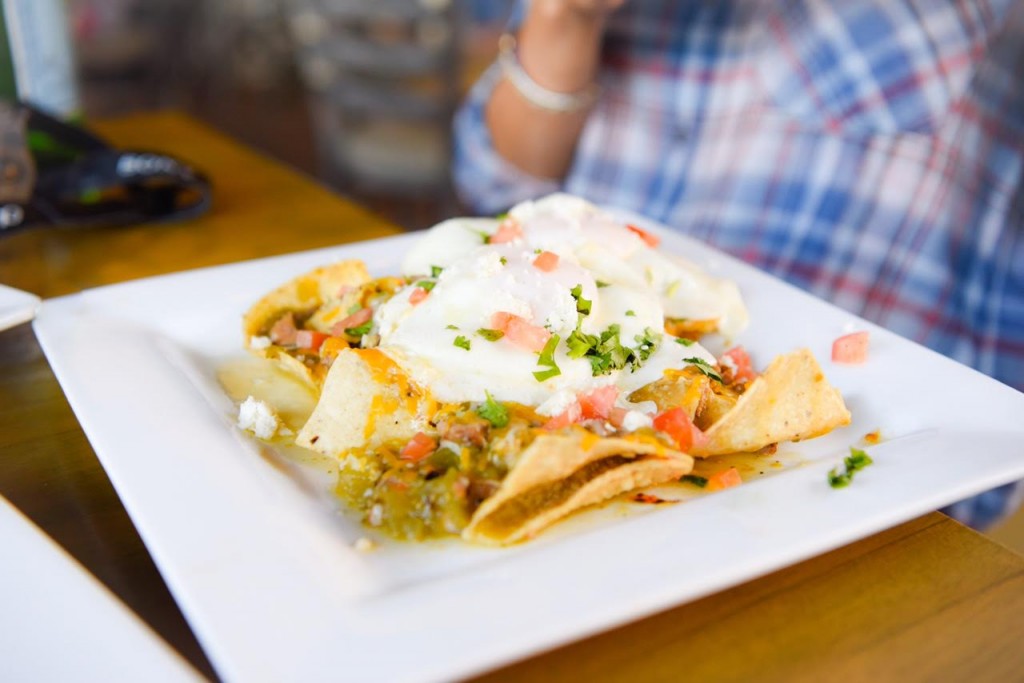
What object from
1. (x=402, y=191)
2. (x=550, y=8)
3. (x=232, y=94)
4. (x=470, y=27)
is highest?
(x=550, y=8)

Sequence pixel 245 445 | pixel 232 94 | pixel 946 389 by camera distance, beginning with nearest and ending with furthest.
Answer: pixel 245 445 < pixel 946 389 < pixel 232 94

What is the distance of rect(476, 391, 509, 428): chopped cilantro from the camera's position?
3.60ft

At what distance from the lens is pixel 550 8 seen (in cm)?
223

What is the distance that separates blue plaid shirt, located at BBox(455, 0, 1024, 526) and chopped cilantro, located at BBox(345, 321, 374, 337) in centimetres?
119

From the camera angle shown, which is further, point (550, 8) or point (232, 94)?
point (232, 94)

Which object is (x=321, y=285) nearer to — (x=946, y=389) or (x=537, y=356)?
(x=537, y=356)

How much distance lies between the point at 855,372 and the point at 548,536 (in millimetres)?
619

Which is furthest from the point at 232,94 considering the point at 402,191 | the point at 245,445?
the point at 245,445

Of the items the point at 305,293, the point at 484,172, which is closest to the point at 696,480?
the point at 305,293

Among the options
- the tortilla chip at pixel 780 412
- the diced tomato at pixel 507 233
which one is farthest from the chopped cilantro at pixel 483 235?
the tortilla chip at pixel 780 412

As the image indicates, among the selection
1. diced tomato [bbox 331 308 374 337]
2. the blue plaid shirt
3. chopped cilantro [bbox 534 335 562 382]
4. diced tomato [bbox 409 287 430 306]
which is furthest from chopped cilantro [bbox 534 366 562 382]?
the blue plaid shirt

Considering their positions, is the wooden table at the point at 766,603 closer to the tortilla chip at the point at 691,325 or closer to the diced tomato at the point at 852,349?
the diced tomato at the point at 852,349

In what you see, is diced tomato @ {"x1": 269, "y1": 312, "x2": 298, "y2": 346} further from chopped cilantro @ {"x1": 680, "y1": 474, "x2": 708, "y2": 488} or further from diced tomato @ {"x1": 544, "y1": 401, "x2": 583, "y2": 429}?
chopped cilantro @ {"x1": 680, "y1": 474, "x2": 708, "y2": 488}

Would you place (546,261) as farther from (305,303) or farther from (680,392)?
(305,303)
